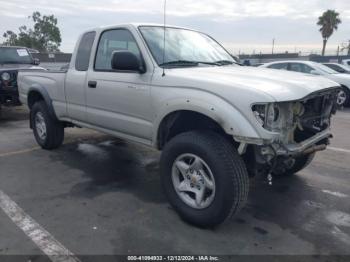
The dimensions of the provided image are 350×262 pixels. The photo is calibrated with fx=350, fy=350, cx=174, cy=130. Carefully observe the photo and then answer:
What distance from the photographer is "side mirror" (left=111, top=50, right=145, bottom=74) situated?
3.59m

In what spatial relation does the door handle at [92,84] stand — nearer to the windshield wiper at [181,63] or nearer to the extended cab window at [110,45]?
the extended cab window at [110,45]

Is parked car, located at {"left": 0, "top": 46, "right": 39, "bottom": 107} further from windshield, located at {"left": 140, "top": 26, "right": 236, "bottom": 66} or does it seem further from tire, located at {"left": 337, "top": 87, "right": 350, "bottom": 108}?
tire, located at {"left": 337, "top": 87, "right": 350, "bottom": 108}

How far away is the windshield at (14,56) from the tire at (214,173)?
798cm

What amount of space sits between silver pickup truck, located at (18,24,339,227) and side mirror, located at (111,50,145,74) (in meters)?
0.01

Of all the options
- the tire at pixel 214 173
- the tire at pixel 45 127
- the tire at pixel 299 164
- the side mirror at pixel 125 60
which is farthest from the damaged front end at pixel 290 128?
the tire at pixel 45 127

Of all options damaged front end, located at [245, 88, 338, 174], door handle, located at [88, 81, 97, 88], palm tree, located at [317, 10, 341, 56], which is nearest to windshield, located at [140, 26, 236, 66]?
door handle, located at [88, 81, 97, 88]

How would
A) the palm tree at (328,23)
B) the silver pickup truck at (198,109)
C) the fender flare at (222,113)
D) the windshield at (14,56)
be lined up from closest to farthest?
the fender flare at (222,113), the silver pickup truck at (198,109), the windshield at (14,56), the palm tree at (328,23)

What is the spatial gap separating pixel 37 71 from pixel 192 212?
4099 millimetres

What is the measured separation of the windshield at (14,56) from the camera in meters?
9.70

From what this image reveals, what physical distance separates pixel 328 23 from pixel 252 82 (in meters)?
46.7

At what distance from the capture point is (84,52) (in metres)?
4.88

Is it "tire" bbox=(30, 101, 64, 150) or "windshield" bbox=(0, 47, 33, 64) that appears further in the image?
"windshield" bbox=(0, 47, 33, 64)

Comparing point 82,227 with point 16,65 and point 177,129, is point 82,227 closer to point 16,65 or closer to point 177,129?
point 177,129

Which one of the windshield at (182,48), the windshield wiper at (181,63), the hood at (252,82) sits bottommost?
the hood at (252,82)
